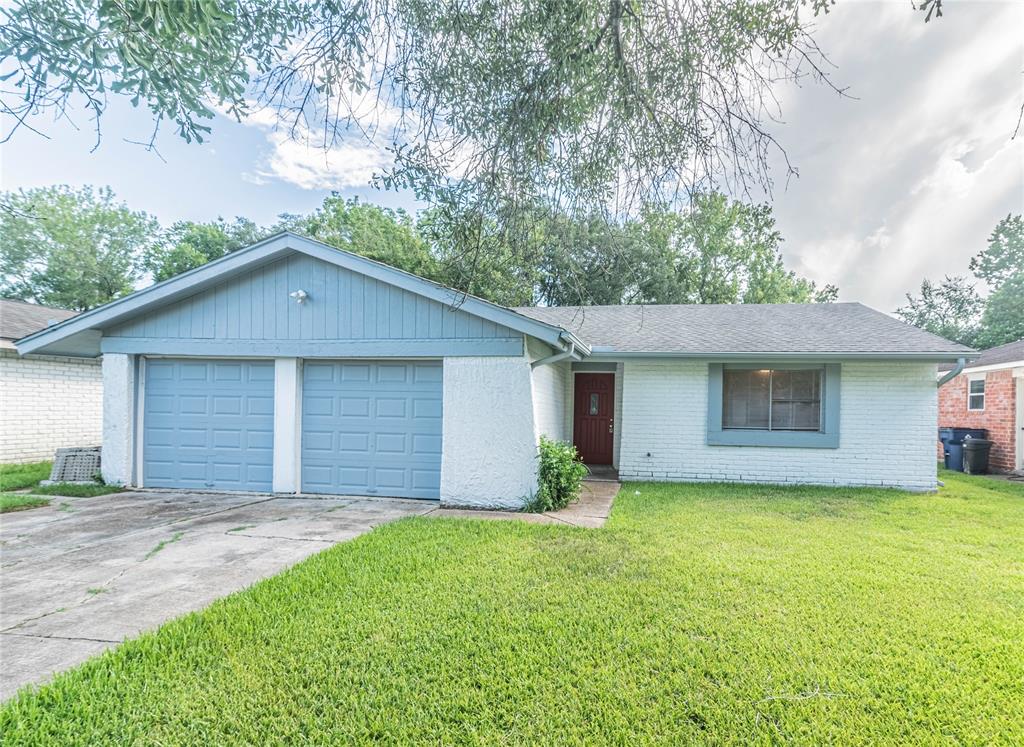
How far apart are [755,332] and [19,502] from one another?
12.3m

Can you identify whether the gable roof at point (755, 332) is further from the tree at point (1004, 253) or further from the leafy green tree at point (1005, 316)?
the tree at point (1004, 253)

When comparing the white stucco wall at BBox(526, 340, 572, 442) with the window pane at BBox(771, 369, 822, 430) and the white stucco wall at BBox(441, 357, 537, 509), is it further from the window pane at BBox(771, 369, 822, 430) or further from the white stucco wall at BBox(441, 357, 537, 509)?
the window pane at BBox(771, 369, 822, 430)

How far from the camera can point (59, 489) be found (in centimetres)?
786

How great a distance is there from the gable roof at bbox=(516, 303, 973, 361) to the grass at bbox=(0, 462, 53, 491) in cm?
984

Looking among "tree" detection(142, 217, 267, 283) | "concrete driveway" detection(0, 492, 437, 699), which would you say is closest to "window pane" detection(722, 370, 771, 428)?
"concrete driveway" detection(0, 492, 437, 699)

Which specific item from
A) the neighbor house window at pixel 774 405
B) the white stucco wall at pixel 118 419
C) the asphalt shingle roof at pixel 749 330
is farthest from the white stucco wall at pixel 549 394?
the white stucco wall at pixel 118 419

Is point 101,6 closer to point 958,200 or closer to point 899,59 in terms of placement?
point 899,59

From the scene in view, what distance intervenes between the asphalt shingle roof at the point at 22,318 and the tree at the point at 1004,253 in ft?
130

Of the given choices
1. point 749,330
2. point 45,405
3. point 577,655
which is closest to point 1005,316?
point 749,330

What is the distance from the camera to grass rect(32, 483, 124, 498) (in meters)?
7.67

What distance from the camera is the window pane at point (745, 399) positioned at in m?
9.59

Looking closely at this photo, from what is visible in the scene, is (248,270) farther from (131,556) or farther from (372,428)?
(131,556)

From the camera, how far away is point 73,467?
8.45m

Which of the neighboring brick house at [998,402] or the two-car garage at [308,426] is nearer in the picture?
the two-car garage at [308,426]
